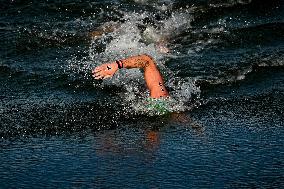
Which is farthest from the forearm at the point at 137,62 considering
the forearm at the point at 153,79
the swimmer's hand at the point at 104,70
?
the swimmer's hand at the point at 104,70

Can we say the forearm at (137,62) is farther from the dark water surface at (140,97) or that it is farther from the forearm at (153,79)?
the dark water surface at (140,97)

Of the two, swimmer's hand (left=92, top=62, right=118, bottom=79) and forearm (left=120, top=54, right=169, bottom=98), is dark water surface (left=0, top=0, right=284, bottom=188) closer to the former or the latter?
forearm (left=120, top=54, right=169, bottom=98)

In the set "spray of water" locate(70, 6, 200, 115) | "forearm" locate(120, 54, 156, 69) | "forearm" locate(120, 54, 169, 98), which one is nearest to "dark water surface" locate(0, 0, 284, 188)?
"spray of water" locate(70, 6, 200, 115)

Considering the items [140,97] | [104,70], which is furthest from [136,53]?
[104,70]

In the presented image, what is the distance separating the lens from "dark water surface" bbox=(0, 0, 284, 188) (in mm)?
5668

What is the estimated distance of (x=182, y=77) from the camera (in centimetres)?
947

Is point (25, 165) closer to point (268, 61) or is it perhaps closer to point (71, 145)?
point (71, 145)

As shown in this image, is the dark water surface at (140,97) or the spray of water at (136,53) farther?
the spray of water at (136,53)

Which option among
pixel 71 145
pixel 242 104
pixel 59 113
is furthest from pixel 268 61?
pixel 71 145

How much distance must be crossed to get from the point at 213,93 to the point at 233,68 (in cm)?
136

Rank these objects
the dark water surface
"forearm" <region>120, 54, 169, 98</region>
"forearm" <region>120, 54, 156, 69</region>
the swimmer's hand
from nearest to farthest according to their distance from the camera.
A: the dark water surface, the swimmer's hand, "forearm" <region>120, 54, 156, 69</region>, "forearm" <region>120, 54, 169, 98</region>

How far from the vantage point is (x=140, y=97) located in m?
8.24

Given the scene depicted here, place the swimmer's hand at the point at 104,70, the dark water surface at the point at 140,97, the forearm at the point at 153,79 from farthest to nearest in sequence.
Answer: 1. the forearm at the point at 153,79
2. the swimmer's hand at the point at 104,70
3. the dark water surface at the point at 140,97

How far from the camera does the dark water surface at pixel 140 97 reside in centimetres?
567
